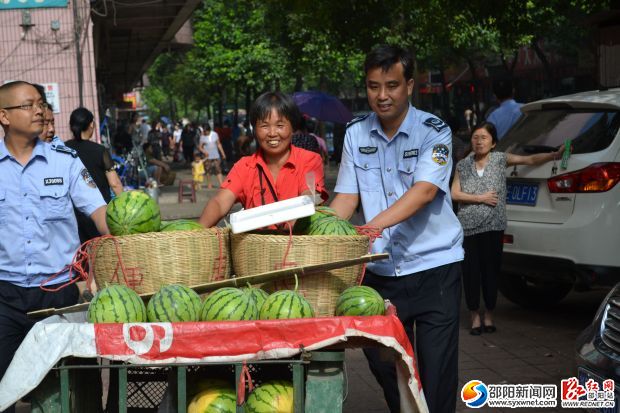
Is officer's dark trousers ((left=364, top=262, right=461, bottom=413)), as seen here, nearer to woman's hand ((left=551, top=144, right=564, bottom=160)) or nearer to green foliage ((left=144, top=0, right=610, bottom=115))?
woman's hand ((left=551, top=144, right=564, bottom=160))

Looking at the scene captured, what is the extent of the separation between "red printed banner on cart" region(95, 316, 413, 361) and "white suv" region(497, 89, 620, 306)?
4.76m

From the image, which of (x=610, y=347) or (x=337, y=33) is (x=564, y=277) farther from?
(x=337, y=33)

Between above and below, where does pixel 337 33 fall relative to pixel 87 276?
above

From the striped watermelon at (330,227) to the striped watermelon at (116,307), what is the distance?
86cm

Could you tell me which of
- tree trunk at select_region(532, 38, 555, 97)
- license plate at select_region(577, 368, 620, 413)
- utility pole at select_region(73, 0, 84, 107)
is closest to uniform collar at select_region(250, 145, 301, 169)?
license plate at select_region(577, 368, 620, 413)

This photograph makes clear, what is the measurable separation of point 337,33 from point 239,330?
15.2m

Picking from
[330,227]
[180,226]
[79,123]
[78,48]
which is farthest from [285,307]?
[78,48]

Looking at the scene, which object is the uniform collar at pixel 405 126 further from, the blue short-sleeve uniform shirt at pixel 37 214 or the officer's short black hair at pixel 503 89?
the officer's short black hair at pixel 503 89

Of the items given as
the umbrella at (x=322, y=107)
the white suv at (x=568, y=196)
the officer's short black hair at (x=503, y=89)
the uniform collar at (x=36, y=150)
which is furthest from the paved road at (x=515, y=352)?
the umbrella at (x=322, y=107)

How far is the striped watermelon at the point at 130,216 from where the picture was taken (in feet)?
12.7

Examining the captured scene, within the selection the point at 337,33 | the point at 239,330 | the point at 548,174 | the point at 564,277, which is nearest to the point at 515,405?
the point at 564,277

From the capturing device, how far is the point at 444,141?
4.58 metres

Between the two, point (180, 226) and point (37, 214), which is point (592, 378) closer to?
point (180, 226)

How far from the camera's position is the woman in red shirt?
468cm
